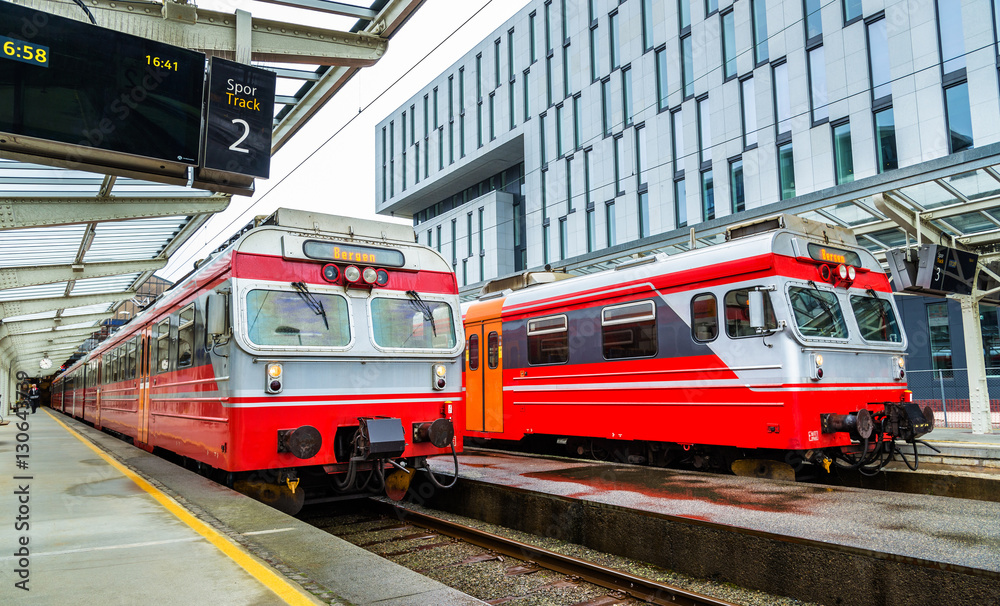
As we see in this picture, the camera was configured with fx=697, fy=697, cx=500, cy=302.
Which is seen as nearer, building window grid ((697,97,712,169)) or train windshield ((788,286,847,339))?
train windshield ((788,286,847,339))

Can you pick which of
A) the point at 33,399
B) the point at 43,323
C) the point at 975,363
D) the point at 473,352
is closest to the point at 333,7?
the point at 473,352

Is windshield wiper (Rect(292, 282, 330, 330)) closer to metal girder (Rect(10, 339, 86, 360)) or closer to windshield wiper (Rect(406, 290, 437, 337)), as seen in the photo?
windshield wiper (Rect(406, 290, 437, 337))

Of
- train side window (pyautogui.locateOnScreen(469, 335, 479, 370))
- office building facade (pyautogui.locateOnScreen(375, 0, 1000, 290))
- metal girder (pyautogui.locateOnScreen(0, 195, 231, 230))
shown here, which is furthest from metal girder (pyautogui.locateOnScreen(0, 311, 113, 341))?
office building facade (pyautogui.locateOnScreen(375, 0, 1000, 290))

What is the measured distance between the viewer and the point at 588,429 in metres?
11.0

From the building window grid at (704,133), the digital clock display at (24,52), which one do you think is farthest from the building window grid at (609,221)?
the digital clock display at (24,52)

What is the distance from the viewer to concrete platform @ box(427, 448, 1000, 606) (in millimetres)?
4648

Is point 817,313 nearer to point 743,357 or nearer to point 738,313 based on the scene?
point 738,313

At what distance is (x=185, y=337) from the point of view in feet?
28.8

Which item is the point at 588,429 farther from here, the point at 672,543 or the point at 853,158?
the point at 853,158

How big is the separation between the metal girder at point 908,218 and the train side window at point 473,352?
7784 millimetres

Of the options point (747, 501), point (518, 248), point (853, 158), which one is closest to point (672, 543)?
point (747, 501)

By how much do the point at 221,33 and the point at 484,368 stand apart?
728 cm

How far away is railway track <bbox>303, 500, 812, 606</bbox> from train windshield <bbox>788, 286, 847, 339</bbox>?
4187 mm

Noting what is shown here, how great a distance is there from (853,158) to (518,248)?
826 inches
